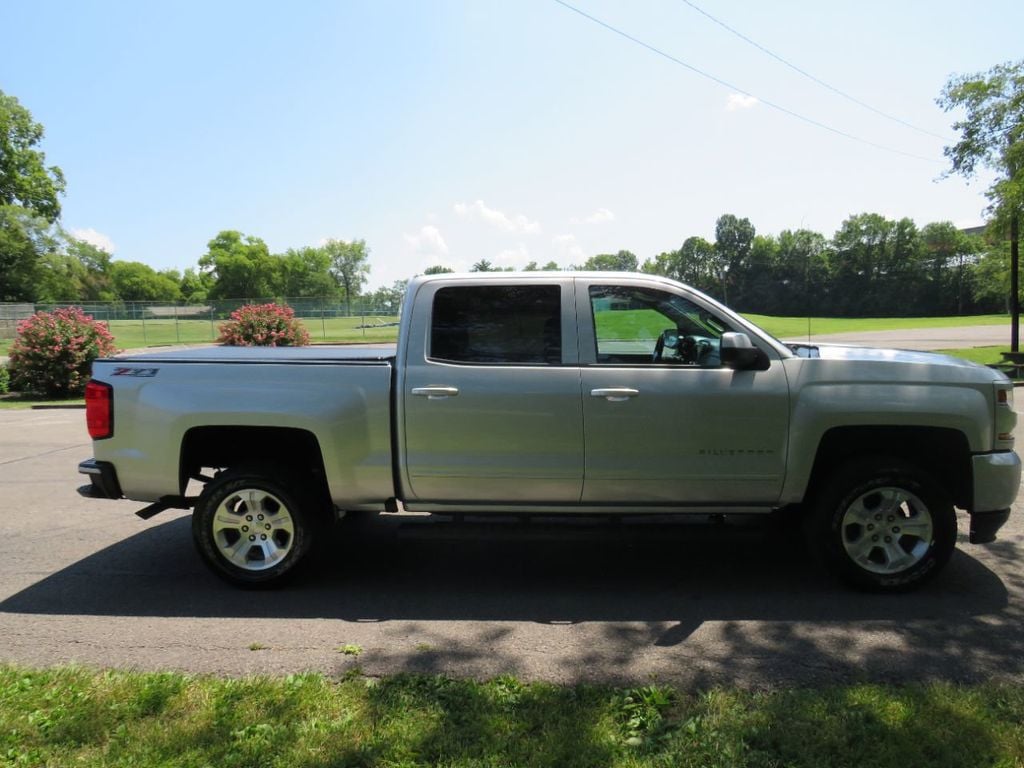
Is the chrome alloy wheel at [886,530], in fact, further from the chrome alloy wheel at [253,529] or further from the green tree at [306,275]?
the green tree at [306,275]

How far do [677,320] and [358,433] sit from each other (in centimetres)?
213

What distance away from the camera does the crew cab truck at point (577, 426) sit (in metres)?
4.41

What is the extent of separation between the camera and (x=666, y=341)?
190 inches

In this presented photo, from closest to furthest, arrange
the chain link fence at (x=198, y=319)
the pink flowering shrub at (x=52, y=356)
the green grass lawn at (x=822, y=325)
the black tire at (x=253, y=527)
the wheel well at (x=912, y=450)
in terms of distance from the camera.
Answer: the wheel well at (x=912, y=450), the black tire at (x=253, y=527), the pink flowering shrub at (x=52, y=356), the green grass lawn at (x=822, y=325), the chain link fence at (x=198, y=319)

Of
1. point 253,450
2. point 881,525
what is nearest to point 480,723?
point 253,450

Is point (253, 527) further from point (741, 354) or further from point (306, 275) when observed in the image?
point (306, 275)

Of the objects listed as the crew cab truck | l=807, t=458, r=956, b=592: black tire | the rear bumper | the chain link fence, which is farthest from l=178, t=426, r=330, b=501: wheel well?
the chain link fence

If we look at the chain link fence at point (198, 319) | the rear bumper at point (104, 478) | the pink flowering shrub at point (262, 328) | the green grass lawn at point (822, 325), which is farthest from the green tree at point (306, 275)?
the rear bumper at point (104, 478)

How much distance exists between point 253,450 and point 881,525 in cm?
402

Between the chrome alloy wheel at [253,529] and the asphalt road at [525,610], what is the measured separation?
0.24m

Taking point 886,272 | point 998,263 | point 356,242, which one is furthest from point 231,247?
point 998,263

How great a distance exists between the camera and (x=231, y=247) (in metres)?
124

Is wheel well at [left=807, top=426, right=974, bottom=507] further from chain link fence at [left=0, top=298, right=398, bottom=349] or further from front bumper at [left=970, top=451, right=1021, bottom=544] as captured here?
chain link fence at [left=0, top=298, right=398, bottom=349]

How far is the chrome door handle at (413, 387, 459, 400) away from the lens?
4445mm
